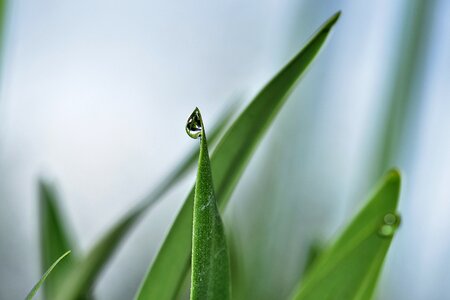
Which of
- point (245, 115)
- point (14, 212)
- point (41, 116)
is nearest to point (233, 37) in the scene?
point (41, 116)

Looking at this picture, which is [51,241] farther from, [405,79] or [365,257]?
[405,79]

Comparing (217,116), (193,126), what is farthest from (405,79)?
(193,126)

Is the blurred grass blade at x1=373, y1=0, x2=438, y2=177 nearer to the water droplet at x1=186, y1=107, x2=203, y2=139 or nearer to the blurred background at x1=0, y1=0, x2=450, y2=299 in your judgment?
the blurred background at x1=0, y1=0, x2=450, y2=299

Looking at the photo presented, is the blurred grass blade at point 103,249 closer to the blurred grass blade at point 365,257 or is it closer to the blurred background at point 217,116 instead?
the blurred grass blade at point 365,257

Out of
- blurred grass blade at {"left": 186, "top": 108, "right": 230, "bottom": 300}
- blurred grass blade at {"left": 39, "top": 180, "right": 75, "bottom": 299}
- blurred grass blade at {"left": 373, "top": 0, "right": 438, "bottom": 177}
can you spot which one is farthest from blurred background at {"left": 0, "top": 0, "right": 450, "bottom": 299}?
blurred grass blade at {"left": 186, "top": 108, "right": 230, "bottom": 300}

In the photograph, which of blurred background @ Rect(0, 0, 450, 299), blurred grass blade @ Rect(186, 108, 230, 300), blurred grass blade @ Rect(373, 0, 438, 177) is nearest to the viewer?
blurred grass blade @ Rect(186, 108, 230, 300)

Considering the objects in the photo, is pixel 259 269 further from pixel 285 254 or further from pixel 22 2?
pixel 22 2
